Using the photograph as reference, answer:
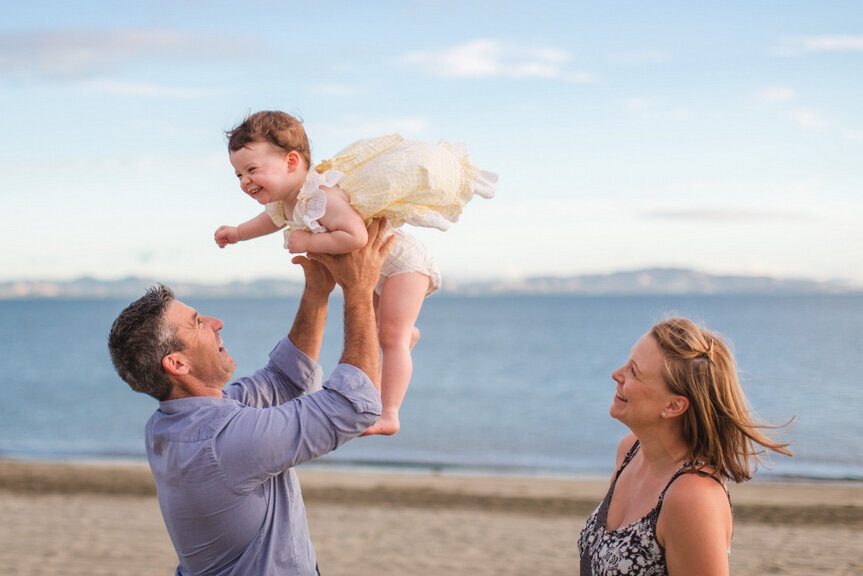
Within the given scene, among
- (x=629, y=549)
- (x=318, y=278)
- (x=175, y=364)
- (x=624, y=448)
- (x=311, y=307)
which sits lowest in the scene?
(x=629, y=549)

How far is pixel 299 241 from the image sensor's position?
2598mm

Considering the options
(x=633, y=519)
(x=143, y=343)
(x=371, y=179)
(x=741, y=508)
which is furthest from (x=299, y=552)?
(x=741, y=508)

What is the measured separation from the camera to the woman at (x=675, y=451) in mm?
2277

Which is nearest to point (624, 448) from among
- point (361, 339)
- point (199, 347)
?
point (361, 339)

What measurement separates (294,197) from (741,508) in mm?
10480

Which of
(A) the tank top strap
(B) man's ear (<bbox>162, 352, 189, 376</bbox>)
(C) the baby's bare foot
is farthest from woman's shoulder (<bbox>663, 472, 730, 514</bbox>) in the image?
(B) man's ear (<bbox>162, 352, 189, 376</bbox>)

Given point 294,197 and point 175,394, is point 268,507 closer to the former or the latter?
point 175,394

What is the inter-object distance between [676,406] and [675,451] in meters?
0.15

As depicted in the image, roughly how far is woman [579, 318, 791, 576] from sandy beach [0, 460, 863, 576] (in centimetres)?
633

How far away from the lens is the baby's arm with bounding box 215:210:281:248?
2955mm

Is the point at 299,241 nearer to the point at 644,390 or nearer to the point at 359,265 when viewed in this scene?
the point at 359,265

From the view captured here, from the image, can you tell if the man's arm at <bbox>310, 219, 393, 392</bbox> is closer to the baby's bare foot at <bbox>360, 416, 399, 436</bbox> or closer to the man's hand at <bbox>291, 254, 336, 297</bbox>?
the man's hand at <bbox>291, 254, 336, 297</bbox>

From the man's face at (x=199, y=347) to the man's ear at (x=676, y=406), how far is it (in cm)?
138

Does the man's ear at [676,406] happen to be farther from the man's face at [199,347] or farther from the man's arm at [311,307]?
the man's face at [199,347]
